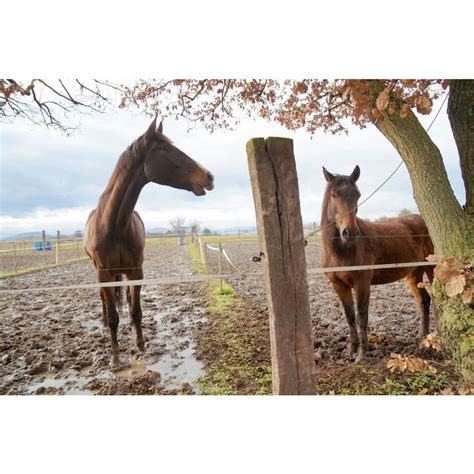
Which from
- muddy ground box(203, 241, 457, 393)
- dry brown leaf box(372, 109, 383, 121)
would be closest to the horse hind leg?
muddy ground box(203, 241, 457, 393)

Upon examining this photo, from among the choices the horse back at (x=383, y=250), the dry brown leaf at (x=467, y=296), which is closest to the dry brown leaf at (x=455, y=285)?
the dry brown leaf at (x=467, y=296)

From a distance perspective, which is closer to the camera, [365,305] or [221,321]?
[365,305]

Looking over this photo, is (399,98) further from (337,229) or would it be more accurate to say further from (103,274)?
(103,274)

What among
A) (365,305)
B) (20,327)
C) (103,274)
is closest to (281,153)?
(365,305)

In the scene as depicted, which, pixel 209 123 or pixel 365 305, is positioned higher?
pixel 209 123

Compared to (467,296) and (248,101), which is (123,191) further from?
(467,296)

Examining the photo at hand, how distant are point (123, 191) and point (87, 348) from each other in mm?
1466

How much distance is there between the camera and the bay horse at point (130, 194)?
2383 millimetres

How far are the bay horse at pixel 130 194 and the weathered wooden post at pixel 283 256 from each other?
1379 mm

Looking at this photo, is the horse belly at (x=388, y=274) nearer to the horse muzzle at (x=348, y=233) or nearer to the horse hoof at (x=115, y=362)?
the horse muzzle at (x=348, y=233)

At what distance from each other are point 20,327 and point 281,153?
11.6ft

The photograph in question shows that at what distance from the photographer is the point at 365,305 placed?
→ 2.33m
